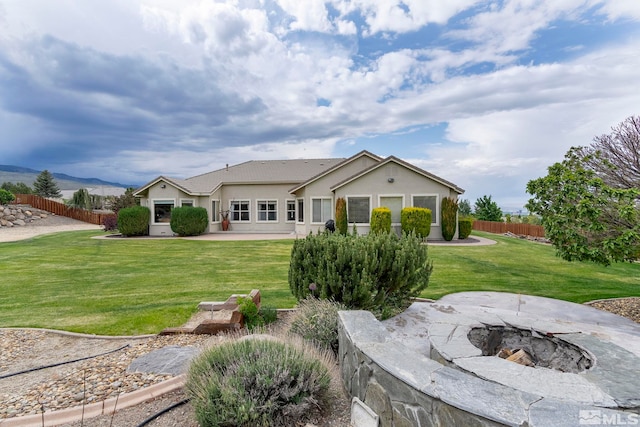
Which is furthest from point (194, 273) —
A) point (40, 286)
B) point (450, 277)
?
point (450, 277)

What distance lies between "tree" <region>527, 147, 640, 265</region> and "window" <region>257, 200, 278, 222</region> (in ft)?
64.2

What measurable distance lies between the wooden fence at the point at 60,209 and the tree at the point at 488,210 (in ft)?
120

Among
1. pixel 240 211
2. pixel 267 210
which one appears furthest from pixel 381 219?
pixel 240 211

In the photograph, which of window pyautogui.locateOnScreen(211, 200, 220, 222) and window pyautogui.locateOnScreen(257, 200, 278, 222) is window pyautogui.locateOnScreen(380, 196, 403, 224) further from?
window pyautogui.locateOnScreen(211, 200, 220, 222)

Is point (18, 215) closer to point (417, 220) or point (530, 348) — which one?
point (417, 220)

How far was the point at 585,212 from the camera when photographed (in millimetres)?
5695

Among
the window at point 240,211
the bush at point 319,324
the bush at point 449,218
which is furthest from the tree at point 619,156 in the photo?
the window at point 240,211

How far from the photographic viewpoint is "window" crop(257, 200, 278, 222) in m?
25.2

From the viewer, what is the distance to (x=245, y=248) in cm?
1608

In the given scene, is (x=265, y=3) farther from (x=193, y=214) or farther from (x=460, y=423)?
(x=460, y=423)

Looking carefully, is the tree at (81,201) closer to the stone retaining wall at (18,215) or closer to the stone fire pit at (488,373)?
the stone retaining wall at (18,215)

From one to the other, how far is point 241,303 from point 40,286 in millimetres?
7126

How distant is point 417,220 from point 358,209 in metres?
3.57

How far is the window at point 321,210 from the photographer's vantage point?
21422 mm
